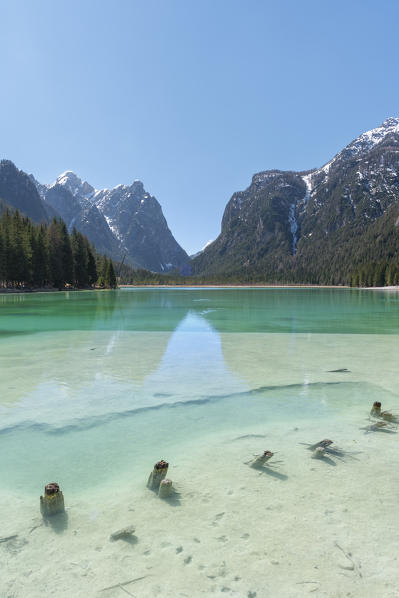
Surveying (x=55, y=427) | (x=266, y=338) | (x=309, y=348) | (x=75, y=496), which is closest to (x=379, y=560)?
(x=75, y=496)

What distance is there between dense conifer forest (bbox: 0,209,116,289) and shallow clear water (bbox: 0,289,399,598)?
2943 inches

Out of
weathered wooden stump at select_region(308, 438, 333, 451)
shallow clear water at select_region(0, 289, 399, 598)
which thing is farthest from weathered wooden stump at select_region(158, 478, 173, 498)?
weathered wooden stump at select_region(308, 438, 333, 451)

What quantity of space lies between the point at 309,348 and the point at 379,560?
44.1 ft

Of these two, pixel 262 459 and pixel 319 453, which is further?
pixel 319 453

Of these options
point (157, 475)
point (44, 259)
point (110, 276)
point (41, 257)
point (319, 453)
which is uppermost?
point (41, 257)

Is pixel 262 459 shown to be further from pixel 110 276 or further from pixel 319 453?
pixel 110 276

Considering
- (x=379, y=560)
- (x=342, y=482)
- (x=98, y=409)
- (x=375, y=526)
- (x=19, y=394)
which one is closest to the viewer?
(x=379, y=560)

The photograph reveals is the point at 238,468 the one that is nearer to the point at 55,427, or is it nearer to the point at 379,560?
the point at 379,560

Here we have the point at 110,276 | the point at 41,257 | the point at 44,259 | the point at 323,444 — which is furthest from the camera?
the point at 110,276

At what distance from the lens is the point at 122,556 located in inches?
141

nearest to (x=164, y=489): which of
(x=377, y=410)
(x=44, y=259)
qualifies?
(x=377, y=410)

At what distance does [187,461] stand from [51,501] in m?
2.19

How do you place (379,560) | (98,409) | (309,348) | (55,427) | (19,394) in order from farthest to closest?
(309,348), (19,394), (98,409), (55,427), (379,560)

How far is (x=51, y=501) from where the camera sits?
4.32 metres
